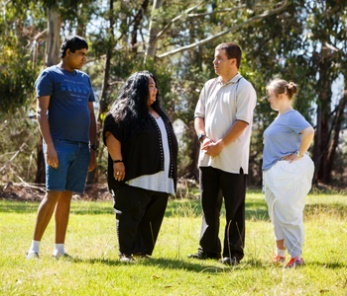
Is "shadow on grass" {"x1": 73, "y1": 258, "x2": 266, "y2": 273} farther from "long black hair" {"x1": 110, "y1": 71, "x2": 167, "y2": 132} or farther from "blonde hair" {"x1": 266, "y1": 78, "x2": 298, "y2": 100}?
"blonde hair" {"x1": 266, "y1": 78, "x2": 298, "y2": 100}

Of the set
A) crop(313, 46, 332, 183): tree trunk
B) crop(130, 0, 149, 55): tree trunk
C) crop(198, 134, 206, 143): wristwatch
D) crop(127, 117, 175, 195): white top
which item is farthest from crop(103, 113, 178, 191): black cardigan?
crop(313, 46, 332, 183): tree trunk

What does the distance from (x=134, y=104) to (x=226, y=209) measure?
4.53 feet

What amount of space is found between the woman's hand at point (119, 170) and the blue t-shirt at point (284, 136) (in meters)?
1.42

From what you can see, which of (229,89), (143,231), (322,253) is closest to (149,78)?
(229,89)

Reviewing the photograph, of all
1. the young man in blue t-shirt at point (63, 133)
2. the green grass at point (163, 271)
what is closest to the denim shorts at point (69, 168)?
the young man in blue t-shirt at point (63, 133)

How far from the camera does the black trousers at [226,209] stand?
7613 millimetres

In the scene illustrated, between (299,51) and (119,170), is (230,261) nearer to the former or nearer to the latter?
(119,170)

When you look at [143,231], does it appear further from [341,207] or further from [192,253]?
[341,207]

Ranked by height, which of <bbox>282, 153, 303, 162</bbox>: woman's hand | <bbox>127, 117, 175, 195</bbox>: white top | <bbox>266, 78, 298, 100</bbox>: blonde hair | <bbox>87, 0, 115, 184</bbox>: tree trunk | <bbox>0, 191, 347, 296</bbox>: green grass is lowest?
<bbox>0, 191, 347, 296</bbox>: green grass

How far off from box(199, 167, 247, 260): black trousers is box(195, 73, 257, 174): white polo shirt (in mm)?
107

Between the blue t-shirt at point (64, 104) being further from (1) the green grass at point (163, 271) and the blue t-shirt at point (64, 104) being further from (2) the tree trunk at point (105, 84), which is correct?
(2) the tree trunk at point (105, 84)

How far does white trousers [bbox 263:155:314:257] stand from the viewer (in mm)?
7457

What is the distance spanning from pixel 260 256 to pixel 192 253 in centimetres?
86

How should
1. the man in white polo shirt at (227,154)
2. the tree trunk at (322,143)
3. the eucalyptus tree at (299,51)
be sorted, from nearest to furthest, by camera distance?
1. the man in white polo shirt at (227,154)
2. the eucalyptus tree at (299,51)
3. the tree trunk at (322,143)
